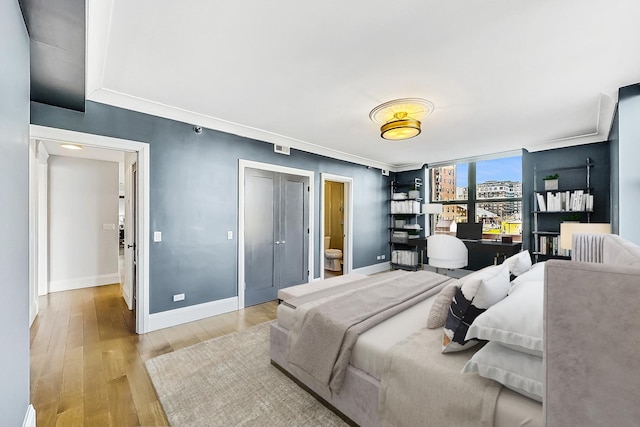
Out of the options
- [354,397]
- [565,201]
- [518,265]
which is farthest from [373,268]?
[354,397]

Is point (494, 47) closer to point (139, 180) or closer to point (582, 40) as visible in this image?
point (582, 40)

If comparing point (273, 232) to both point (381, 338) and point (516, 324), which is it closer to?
point (381, 338)

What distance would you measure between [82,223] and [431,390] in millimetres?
6064

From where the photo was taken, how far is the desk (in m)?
4.65

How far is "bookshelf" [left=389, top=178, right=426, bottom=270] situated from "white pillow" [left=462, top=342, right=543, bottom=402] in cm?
482

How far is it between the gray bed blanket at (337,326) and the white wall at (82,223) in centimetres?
486

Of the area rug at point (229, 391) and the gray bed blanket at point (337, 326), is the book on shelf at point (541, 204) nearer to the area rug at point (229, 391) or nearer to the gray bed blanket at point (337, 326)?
the gray bed blanket at point (337, 326)

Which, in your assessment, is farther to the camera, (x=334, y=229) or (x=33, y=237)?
(x=334, y=229)

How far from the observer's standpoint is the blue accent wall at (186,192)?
2862mm

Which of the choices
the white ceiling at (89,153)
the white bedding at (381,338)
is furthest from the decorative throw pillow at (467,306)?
the white ceiling at (89,153)

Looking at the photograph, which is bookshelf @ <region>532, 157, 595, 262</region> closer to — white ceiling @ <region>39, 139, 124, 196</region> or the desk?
the desk

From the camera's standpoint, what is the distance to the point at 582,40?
1.90 m

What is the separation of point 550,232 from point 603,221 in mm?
628

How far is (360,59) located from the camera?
2.18 metres
